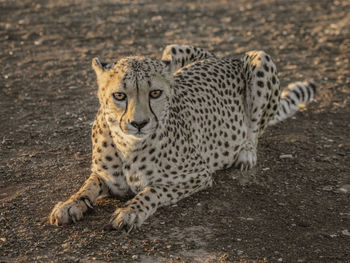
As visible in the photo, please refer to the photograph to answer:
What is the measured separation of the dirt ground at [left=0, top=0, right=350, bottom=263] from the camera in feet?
11.5

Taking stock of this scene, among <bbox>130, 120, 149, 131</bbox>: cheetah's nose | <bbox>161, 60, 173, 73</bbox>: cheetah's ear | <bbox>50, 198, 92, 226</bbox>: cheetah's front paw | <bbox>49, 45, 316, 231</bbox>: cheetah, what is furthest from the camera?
<bbox>161, 60, 173, 73</bbox>: cheetah's ear

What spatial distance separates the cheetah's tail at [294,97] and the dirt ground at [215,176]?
0.44 ft

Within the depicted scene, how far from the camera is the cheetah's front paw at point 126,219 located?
3.52 metres

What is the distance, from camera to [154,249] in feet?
11.2

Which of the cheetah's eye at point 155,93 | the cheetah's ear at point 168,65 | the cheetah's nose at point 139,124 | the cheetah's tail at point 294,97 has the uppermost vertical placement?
the cheetah's ear at point 168,65

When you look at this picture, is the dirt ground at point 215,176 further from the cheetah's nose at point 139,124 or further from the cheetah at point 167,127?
the cheetah's nose at point 139,124

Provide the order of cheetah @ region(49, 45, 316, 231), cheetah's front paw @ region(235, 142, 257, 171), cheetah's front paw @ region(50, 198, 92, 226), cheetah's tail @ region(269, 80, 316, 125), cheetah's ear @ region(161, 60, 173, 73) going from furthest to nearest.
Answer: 1. cheetah's tail @ region(269, 80, 316, 125)
2. cheetah's front paw @ region(235, 142, 257, 171)
3. cheetah's ear @ region(161, 60, 173, 73)
4. cheetah's front paw @ region(50, 198, 92, 226)
5. cheetah @ region(49, 45, 316, 231)

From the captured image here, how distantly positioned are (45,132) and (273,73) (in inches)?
88.7

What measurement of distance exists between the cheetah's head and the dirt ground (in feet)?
2.31

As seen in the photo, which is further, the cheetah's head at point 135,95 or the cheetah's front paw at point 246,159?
the cheetah's front paw at point 246,159

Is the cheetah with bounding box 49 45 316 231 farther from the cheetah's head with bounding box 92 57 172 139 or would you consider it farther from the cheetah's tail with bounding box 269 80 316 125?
the cheetah's tail with bounding box 269 80 316 125

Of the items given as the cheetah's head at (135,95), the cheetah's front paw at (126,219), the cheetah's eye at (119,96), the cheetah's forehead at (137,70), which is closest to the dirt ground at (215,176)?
the cheetah's front paw at (126,219)

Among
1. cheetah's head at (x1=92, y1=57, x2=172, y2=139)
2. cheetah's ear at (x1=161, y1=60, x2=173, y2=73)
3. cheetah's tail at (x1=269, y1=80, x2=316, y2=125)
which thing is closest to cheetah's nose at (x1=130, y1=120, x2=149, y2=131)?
cheetah's head at (x1=92, y1=57, x2=172, y2=139)

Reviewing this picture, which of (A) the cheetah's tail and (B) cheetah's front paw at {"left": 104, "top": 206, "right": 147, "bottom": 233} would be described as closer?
(B) cheetah's front paw at {"left": 104, "top": 206, "right": 147, "bottom": 233}
